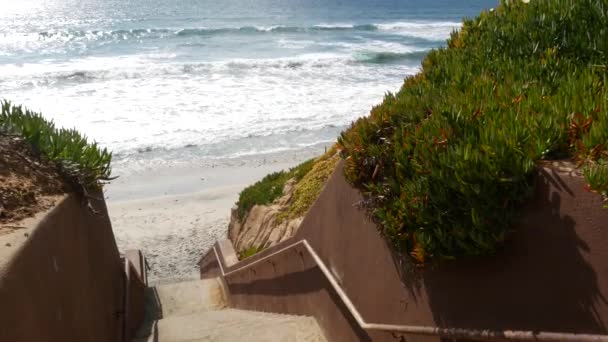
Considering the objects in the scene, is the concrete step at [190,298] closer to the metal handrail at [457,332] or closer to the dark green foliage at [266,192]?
the dark green foliage at [266,192]

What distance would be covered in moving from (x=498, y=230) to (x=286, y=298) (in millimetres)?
3933

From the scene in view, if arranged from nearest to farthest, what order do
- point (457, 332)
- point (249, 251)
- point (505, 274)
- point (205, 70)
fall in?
point (505, 274) < point (457, 332) < point (249, 251) < point (205, 70)

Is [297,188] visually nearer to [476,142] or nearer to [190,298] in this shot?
[190,298]

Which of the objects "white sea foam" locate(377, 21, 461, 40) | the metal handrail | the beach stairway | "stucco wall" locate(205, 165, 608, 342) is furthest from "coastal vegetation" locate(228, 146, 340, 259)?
"white sea foam" locate(377, 21, 461, 40)

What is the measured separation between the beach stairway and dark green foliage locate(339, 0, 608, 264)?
2011 millimetres

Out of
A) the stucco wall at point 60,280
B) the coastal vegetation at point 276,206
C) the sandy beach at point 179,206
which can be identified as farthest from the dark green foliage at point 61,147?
the sandy beach at point 179,206

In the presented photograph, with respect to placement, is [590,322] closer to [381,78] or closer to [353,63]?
[381,78]

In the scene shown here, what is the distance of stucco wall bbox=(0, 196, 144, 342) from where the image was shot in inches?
137

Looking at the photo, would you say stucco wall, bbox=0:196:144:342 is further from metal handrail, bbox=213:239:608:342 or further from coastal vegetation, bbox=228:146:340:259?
coastal vegetation, bbox=228:146:340:259

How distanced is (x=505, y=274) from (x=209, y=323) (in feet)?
15.4

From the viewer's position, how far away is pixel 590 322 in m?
2.80

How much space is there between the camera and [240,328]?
21.9 feet

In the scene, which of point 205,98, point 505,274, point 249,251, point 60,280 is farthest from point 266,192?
point 205,98

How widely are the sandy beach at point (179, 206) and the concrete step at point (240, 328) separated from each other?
21.8 ft
